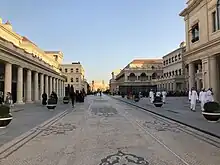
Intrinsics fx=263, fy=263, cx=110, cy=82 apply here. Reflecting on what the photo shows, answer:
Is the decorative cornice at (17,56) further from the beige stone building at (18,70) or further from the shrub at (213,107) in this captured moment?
the shrub at (213,107)

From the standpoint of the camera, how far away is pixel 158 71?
4564 inches

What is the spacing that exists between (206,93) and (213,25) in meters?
10.2

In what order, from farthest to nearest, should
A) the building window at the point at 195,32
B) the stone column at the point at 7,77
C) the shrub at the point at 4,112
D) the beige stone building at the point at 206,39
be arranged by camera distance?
the building window at the point at 195,32, the stone column at the point at 7,77, the beige stone building at the point at 206,39, the shrub at the point at 4,112

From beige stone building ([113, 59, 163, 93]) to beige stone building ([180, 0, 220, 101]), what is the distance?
74.2m

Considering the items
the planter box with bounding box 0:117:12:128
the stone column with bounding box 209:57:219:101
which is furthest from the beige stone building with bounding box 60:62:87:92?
the planter box with bounding box 0:117:12:128

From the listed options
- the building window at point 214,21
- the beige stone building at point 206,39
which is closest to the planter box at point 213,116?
the beige stone building at point 206,39

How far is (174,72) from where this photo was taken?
95.1 meters

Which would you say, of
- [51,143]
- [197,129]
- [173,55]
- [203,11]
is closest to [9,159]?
[51,143]

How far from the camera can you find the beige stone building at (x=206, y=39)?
26.1 m

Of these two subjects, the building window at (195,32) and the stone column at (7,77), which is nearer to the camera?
the stone column at (7,77)

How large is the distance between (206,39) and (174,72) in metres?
68.3

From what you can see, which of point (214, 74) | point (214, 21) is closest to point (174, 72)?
point (214, 74)

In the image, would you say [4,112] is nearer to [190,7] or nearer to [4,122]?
[4,122]

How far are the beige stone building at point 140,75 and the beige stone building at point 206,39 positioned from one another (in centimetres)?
7423
